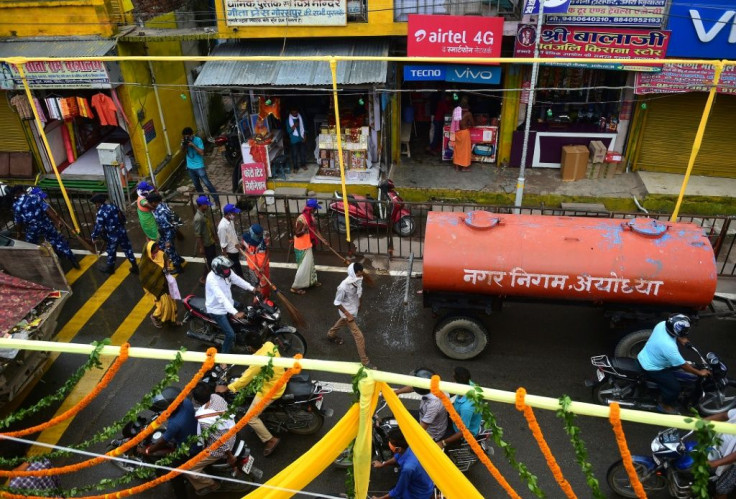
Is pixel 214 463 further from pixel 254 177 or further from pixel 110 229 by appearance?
pixel 254 177

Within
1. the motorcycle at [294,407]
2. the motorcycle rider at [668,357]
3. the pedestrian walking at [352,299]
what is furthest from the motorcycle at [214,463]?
the motorcycle rider at [668,357]

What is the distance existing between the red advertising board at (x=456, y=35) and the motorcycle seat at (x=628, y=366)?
6856mm

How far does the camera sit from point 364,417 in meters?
3.81

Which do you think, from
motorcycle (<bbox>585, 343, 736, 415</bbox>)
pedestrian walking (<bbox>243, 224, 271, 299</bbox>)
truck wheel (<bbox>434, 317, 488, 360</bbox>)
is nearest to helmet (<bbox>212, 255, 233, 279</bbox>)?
pedestrian walking (<bbox>243, 224, 271, 299</bbox>)

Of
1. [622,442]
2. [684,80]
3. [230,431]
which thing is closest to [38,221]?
[230,431]

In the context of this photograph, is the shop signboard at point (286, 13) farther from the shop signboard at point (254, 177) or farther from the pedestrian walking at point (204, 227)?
the pedestrian walking at point (204, 227)

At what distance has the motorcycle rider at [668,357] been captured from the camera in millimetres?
6020

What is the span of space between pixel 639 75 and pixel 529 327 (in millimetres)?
6399

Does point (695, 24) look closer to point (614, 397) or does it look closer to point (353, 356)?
point (614, 397)

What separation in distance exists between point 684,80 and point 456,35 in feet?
15.0

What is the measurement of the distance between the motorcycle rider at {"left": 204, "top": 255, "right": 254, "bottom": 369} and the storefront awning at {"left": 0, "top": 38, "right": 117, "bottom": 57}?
22.9 feet

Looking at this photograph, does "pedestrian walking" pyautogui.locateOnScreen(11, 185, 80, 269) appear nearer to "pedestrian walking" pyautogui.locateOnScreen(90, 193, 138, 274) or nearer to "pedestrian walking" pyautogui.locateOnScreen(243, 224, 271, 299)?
"pedestrian walking" pyautogui.locateOnScreen(90, 193, 138, 274)

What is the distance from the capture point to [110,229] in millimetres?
9391

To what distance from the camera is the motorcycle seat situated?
6.51 meters
